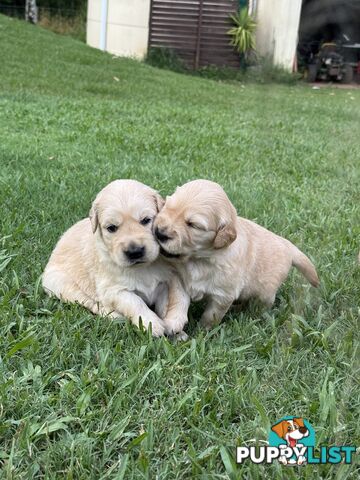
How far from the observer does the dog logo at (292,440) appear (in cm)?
182

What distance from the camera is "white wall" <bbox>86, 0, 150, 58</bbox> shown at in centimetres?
1582

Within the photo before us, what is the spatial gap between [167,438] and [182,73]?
42.5ft

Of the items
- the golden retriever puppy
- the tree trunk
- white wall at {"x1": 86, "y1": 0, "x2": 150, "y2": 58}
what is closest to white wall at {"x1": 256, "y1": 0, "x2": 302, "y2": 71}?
the golden retriever puppy

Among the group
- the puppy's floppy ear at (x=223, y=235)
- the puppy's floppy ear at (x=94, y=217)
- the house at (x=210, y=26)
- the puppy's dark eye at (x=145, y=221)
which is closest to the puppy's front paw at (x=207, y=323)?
the puppy's floppy ear at (x=223, y=235)

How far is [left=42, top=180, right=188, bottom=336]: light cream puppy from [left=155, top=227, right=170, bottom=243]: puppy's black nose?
0.03 metres

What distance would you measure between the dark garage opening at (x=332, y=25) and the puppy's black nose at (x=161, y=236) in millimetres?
1259

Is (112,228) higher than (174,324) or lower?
higher

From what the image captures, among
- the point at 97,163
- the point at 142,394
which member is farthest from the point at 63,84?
the point at 142,394

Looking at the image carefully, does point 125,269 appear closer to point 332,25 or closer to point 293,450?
point 293,450

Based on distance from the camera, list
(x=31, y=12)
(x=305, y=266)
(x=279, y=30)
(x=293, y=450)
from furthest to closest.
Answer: (x=31, y=12) → (x=305, y=266) → (x=293, y=450) → (x=279, y=30)

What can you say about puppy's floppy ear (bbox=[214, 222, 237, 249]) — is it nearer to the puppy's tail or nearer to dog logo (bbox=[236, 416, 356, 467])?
the puppy's tail

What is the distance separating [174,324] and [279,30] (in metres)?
1.44

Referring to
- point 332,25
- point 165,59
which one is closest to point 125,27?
point 165,59

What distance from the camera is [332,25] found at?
4.00 ft
